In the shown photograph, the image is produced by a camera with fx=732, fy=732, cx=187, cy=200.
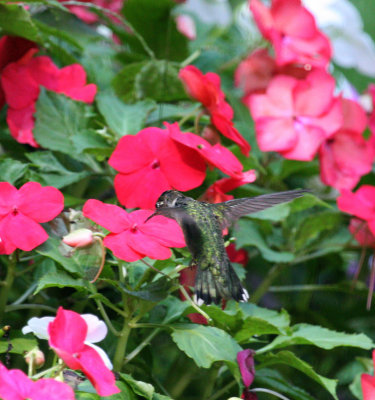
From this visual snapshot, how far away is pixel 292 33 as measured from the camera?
3.68 ft

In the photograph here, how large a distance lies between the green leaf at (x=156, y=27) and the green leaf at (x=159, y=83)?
0.55 feet

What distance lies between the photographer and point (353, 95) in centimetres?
156

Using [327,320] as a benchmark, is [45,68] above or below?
above

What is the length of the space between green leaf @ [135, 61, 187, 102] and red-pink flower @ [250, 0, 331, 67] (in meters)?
0.18

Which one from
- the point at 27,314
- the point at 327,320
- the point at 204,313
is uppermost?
the point at 204,313

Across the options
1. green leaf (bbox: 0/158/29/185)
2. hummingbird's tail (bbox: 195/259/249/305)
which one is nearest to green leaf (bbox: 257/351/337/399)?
hummingbird's tail (bbox: 195/259/249/305)

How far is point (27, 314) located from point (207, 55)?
0.56 metres

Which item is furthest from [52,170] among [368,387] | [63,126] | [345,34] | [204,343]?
[345,34]

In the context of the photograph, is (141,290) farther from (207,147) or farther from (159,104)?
(159,104)

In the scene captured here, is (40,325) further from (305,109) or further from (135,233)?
(305,109)

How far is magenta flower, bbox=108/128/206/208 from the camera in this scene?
71 cm

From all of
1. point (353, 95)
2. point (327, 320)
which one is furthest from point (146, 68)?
point (353, 95)

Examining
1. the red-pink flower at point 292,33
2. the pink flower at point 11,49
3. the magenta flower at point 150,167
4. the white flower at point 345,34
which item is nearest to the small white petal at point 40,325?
the magenta flower at point 150,167

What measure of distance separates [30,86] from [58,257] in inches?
11.8
